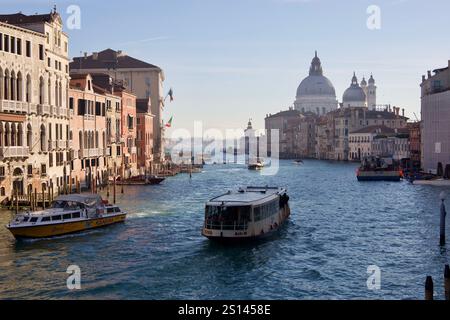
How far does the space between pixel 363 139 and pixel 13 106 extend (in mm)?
86241

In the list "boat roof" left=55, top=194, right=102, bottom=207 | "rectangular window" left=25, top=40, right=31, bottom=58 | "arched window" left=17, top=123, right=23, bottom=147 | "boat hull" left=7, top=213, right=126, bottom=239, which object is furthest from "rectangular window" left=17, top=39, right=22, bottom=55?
"boat hull" left=7, top=213, right=126, bottom=239

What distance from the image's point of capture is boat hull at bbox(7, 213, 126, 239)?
24266 millimetres

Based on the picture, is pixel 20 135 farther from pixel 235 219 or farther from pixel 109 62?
pixel 109 62

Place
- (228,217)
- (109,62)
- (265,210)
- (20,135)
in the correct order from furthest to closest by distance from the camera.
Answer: (109,62), (20,135), (265,210), (228,217)

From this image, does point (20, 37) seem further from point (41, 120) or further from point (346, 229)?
point (346, 229)

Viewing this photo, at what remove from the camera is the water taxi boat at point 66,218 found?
2439 cm

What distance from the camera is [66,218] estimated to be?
1029 inches

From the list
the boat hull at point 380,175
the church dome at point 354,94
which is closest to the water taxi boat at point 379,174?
the boat hull at point 380,175

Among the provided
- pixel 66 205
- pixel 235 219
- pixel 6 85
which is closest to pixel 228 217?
pixel 235 219

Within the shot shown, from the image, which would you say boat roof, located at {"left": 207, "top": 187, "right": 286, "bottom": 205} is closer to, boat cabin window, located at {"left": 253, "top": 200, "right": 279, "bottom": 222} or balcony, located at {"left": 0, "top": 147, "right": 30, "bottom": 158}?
boat cabin window, located at {"left": 253, "top": 200, "right": 279, "bottom": 222}

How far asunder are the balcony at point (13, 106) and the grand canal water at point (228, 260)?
659 centimetres

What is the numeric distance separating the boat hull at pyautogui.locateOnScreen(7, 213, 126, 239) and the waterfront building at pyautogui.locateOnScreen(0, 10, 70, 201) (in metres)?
6.00

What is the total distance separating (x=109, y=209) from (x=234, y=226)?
8.12 meters

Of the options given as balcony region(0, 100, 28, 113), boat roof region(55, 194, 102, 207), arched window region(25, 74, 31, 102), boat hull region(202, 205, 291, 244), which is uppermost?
arched window region(25, 74, 31, 102)
